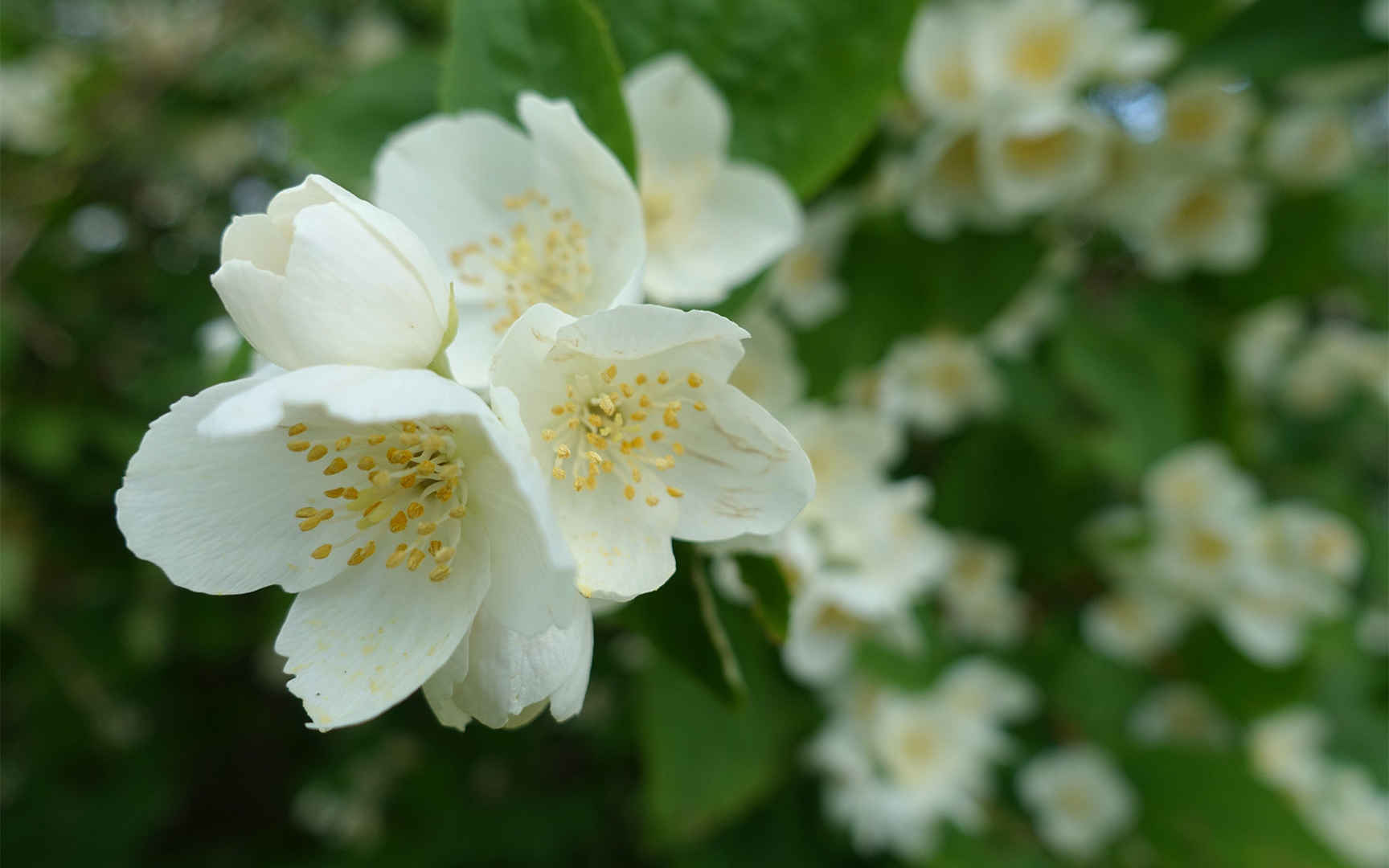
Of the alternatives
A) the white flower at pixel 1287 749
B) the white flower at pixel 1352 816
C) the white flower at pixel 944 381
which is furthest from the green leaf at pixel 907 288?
the white flower at pixel 1352 816

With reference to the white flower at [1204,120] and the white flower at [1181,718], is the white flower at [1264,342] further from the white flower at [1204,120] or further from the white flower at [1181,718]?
the white flower at [1181,718]

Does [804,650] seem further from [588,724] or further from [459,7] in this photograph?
[588,724]

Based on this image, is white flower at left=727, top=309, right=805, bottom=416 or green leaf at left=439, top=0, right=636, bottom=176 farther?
white flower at left=727, top=309, right=805, bottom=416

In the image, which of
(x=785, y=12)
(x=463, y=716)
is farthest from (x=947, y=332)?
(x=463, y=716)

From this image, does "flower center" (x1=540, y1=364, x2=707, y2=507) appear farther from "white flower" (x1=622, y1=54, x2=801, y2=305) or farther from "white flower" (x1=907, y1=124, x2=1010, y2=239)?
"white flower" (x1=907, y1=124, x2=1010, y2=239)

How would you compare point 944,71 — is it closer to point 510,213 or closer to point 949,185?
point 949,185

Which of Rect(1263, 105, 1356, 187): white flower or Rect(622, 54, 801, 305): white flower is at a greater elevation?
Rect(622, 54, 801, 305): white flower

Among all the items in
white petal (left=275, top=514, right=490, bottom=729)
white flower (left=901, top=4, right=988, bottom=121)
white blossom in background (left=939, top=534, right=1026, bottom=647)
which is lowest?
white blossom in background (left=939, top=534, right=1026, bottom=647)

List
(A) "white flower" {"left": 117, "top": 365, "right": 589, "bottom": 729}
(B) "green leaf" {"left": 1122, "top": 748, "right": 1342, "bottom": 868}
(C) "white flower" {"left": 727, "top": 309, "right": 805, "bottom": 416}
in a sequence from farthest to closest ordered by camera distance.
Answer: (B) "green leaf" {"left": 1122, "top": 748, "right": 1342, "bottom": 868}, (C) "white flower" {"left": 727, "top": 309, "right": 805, "bottom": 416}, (A) "white flower" {"left": 117, "top": 365, "right": 589, "bottom": 729}

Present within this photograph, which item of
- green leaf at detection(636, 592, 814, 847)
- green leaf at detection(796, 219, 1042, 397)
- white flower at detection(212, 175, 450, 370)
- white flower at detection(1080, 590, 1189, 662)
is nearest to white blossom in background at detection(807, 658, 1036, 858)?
green leaf at detection(636, 592, 814, 847)
